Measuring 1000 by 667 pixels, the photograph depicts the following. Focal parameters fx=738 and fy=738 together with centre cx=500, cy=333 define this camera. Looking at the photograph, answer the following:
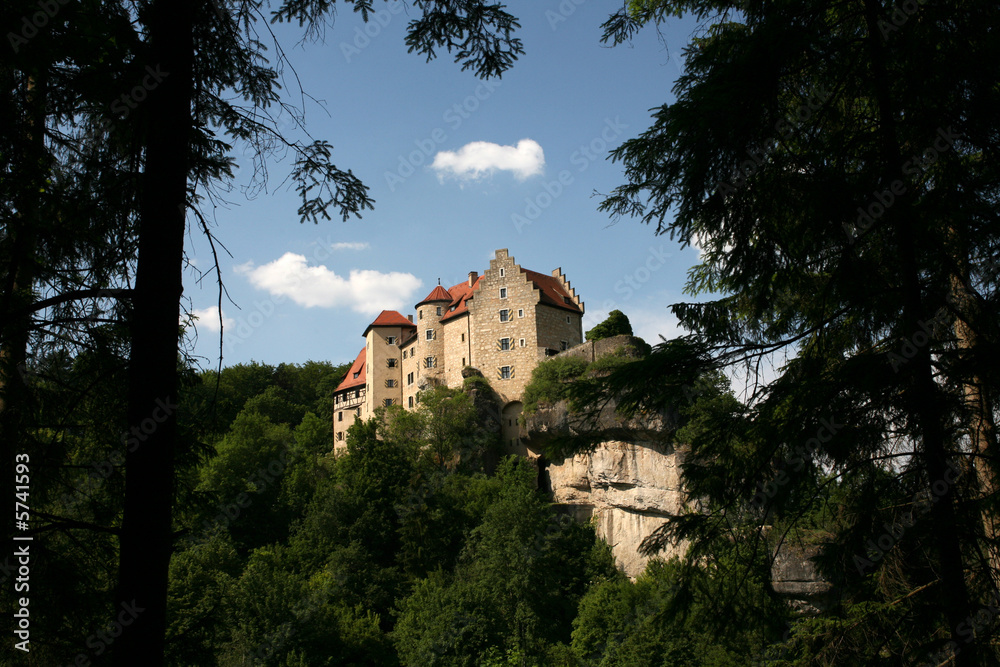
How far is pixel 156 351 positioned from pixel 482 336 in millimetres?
38226

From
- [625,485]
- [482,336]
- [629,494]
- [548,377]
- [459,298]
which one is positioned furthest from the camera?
[459,298]

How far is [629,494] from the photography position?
34.0 metres

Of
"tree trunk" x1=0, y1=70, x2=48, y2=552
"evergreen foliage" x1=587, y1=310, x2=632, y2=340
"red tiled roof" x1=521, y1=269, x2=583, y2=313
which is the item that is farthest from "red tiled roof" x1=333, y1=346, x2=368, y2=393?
"tree trunk" x1=0, y1=70, x2=48, y2=552

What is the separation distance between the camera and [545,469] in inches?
1531

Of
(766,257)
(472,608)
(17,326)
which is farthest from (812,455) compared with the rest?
(472,608)

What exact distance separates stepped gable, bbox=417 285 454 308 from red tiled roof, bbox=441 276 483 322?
14.7 inches

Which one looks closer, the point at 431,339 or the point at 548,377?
the point at 548,377

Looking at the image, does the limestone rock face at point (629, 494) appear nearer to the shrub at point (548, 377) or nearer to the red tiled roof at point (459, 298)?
the shrub at point (548, 377)

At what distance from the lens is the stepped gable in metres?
46.3

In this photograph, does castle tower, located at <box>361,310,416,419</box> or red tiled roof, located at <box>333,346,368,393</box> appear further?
red tiled roof, located at <box>333,346,368,393</box>

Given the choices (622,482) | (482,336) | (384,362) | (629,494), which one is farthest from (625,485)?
(384,362)

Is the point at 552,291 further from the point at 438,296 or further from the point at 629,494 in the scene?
the point at 629,494

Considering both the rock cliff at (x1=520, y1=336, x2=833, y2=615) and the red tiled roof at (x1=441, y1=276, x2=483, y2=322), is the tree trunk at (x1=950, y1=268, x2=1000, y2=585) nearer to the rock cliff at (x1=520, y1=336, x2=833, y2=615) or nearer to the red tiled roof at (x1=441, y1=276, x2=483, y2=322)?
the rock cliff at (x1=520, y1=336, x2=833, y2=615)

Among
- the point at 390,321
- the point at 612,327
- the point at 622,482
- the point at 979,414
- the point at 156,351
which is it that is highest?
the point at 390,321
